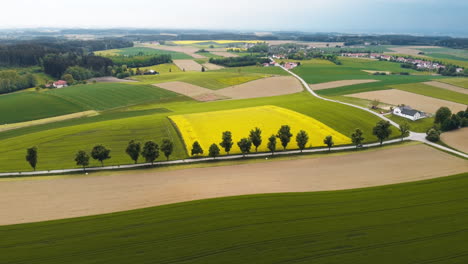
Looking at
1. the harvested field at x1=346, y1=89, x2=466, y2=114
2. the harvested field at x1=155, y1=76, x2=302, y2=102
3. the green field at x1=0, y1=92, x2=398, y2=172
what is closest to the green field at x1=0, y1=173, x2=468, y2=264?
the green field at x1=0, y1=92, x2=398, y2=172

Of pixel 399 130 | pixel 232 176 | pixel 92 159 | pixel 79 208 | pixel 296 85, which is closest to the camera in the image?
pixel 79 208

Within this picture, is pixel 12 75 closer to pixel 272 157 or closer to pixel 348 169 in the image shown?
pixel 272 157

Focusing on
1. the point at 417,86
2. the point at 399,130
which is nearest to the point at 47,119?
the point at 399,130

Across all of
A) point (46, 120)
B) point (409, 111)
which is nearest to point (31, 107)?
point (46, 120)

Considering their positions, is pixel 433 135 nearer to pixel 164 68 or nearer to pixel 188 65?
pixel 164 68

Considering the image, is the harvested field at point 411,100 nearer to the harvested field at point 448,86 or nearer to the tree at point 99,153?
the harvested field at point 448,86
